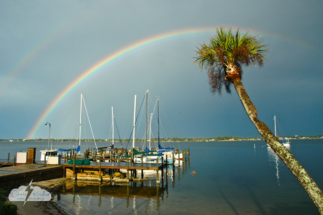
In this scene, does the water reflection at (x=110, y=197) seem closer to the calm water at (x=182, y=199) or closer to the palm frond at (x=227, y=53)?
the calm water at (x=182, y=199)

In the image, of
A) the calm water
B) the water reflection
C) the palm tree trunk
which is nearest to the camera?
the palm tree trunk

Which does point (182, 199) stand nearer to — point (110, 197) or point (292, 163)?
point (110, 197)

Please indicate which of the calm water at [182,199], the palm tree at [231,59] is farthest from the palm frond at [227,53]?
the calm water at [182,199]

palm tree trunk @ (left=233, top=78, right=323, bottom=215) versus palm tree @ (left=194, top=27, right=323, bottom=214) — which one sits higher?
palm tree @ (left=194, top=27, right=323, bottom=214)

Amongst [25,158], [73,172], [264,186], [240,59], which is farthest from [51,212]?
[264,186]

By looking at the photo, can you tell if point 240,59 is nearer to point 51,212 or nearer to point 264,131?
point 264,131

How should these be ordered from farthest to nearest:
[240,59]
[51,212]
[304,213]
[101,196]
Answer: [101,196] → [304,213] → [51,212] → [240,59]

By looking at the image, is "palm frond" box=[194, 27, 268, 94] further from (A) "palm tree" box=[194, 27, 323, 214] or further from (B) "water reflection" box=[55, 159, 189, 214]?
(B) "water reflection" box=[55, 159, 189, 214]

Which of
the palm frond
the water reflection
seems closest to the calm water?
the water reflection

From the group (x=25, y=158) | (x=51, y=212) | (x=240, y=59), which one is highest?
(x=240, y=59)

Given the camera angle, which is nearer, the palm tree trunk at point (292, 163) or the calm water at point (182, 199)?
the palm tree trunk at point (292, 163)

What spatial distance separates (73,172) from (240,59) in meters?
23.5

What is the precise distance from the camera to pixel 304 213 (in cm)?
1731

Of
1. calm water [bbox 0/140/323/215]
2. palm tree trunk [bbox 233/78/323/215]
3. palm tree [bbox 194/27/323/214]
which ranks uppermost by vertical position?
palm tree [bbox 194/27/323/214]
